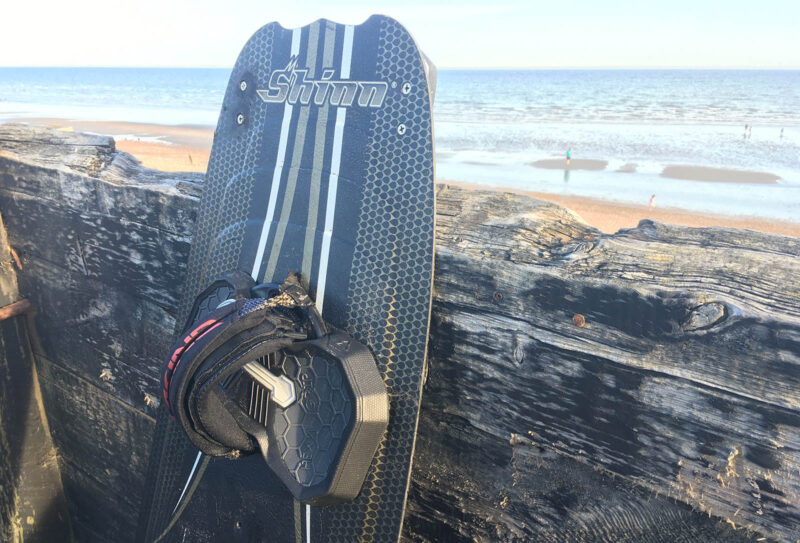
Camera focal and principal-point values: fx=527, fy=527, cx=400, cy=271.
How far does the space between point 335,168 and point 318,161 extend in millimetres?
78

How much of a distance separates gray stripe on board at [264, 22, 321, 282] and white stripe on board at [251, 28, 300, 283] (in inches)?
1.7

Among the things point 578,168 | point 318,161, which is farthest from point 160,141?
point 318,161

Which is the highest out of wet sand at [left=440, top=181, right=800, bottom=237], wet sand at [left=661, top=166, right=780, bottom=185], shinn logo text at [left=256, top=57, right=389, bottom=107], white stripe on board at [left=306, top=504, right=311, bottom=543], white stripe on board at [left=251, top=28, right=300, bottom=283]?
wet sand at [left=661, top=166, right=780, bottom=185]

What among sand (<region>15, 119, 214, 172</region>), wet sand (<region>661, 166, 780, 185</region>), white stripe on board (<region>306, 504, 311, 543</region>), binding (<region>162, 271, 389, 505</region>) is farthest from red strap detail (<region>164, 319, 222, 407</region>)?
wet sand (<region>661, 166, 780, 185</region>)

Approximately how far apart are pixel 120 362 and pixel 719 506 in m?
2.14

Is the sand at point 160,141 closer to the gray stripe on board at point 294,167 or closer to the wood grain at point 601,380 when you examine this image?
the gray stripe on board at point 294,167

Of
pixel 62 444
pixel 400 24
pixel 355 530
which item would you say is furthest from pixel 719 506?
pixel 62 444

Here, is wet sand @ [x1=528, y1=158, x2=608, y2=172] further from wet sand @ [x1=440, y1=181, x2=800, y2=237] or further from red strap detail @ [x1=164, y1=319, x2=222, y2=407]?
red strap detail @ [x1=164, y1=319, x2=222, y2=407]

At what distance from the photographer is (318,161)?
169 centimetres

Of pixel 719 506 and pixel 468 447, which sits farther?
pixel 468 447

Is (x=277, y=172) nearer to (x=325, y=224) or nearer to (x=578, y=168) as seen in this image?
(x=325, y=224)

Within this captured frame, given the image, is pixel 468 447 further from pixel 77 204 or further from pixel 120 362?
pixel 77 204

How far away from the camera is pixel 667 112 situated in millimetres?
28359

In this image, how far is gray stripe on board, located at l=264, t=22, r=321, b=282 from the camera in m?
1.72
